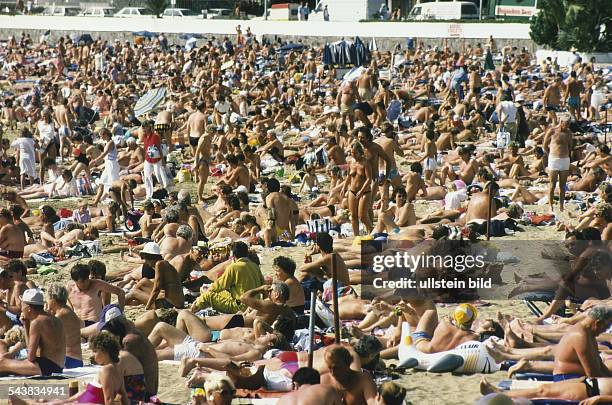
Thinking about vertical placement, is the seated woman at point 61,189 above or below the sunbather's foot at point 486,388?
below

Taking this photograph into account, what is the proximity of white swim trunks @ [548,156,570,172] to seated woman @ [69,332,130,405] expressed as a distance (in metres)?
8.39

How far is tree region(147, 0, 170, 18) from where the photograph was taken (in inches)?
1896

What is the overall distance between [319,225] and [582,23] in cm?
1893

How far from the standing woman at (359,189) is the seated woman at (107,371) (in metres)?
5.92

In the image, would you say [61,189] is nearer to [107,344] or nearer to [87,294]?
[87,294]

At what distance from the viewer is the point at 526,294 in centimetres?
898

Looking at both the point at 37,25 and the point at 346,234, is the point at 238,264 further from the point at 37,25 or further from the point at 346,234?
the point at 37,25

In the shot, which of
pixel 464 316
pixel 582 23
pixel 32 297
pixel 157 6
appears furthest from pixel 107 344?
pixel 157 6

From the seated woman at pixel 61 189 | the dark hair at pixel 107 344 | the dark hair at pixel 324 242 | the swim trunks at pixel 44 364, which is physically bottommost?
the seated woman at pixel 61 189

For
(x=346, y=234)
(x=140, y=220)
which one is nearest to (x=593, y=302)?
(x=346, y=234)

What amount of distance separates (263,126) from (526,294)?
10998 mm

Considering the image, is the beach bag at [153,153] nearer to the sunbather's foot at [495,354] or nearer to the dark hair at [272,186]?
the dark hair at [272,186]

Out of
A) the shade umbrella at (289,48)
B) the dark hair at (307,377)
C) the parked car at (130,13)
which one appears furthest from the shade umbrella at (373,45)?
the dark hair at (307,377)

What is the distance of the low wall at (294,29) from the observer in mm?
36281
